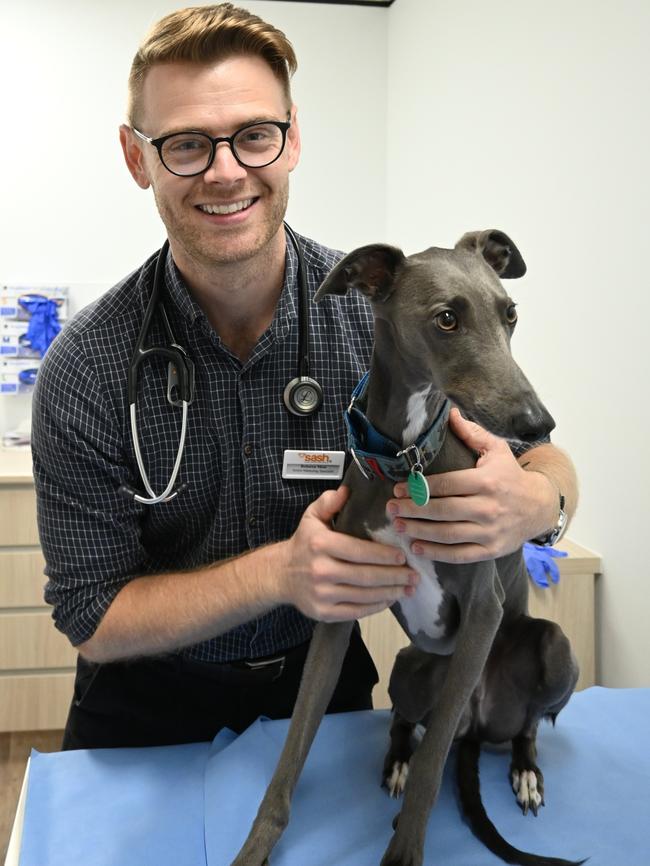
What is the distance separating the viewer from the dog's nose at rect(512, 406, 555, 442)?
0.92 m

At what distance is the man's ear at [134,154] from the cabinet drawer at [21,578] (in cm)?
171

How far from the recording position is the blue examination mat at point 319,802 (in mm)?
1115

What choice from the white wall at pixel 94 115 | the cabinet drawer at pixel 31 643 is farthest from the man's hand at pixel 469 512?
the white wall at pixel 94 115

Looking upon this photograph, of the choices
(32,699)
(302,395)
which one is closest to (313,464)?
(302,395)

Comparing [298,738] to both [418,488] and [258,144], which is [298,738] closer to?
[418,488]

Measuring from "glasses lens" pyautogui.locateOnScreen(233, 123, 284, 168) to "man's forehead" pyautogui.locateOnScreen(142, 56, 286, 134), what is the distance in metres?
0.02

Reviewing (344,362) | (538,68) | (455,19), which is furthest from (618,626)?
(455,19)

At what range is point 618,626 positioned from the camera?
221cm

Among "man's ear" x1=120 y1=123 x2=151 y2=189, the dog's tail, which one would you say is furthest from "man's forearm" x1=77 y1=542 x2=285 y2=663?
"man's ear" x1=120 y1=123 x2=151 y2=189

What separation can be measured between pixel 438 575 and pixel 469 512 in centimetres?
13

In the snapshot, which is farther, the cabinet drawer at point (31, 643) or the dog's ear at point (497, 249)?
the cabinet drawer at point (31, 643)

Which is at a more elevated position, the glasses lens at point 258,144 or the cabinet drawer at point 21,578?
the glasses lens at point 258,144

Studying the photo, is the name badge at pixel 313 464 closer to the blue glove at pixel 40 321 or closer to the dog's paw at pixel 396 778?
the dog's paw at pixel 396 778

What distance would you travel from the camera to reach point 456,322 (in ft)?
3.41
